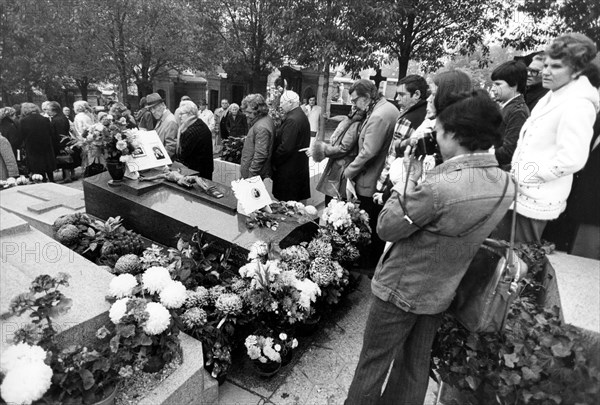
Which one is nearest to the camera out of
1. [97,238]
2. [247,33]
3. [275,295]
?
[275,295]

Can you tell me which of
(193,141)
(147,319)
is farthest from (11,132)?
(147,319)

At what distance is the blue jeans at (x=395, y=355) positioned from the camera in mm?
1913

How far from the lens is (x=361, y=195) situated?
159 inches

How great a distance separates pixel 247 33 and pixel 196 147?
1108 centimetres

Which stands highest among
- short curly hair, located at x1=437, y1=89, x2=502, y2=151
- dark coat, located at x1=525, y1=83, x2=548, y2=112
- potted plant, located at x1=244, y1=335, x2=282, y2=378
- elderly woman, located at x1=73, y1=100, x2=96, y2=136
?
dark coat, located at x1=525, y1=83, x2=548, y2=112

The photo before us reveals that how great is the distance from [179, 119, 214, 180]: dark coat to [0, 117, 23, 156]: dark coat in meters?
1.79

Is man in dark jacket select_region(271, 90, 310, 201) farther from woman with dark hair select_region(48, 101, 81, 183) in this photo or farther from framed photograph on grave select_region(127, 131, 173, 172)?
woman with dark hair select_region(48, 101, 81, 183)

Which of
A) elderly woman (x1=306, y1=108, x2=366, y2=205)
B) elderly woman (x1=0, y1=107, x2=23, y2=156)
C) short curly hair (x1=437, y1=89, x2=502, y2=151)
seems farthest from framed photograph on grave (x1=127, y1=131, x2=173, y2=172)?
short curly hair (x1=437, y1=89, x2=502, y2=151)

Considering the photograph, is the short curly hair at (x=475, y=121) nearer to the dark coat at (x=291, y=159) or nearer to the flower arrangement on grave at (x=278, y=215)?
the flower arrangement on grave at (x=278, y=215)

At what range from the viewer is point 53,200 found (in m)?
4.46

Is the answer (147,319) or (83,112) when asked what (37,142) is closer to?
(83,112)

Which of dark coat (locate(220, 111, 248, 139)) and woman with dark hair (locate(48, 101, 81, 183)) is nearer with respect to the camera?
woman with dark hair (locate(48, 101, 81, 183))

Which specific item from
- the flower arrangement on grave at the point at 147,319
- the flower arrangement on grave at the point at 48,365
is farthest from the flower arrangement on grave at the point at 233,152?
the flower arrangement on grave at the point at 48,365

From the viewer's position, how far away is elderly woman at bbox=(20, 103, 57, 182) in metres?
3.97
